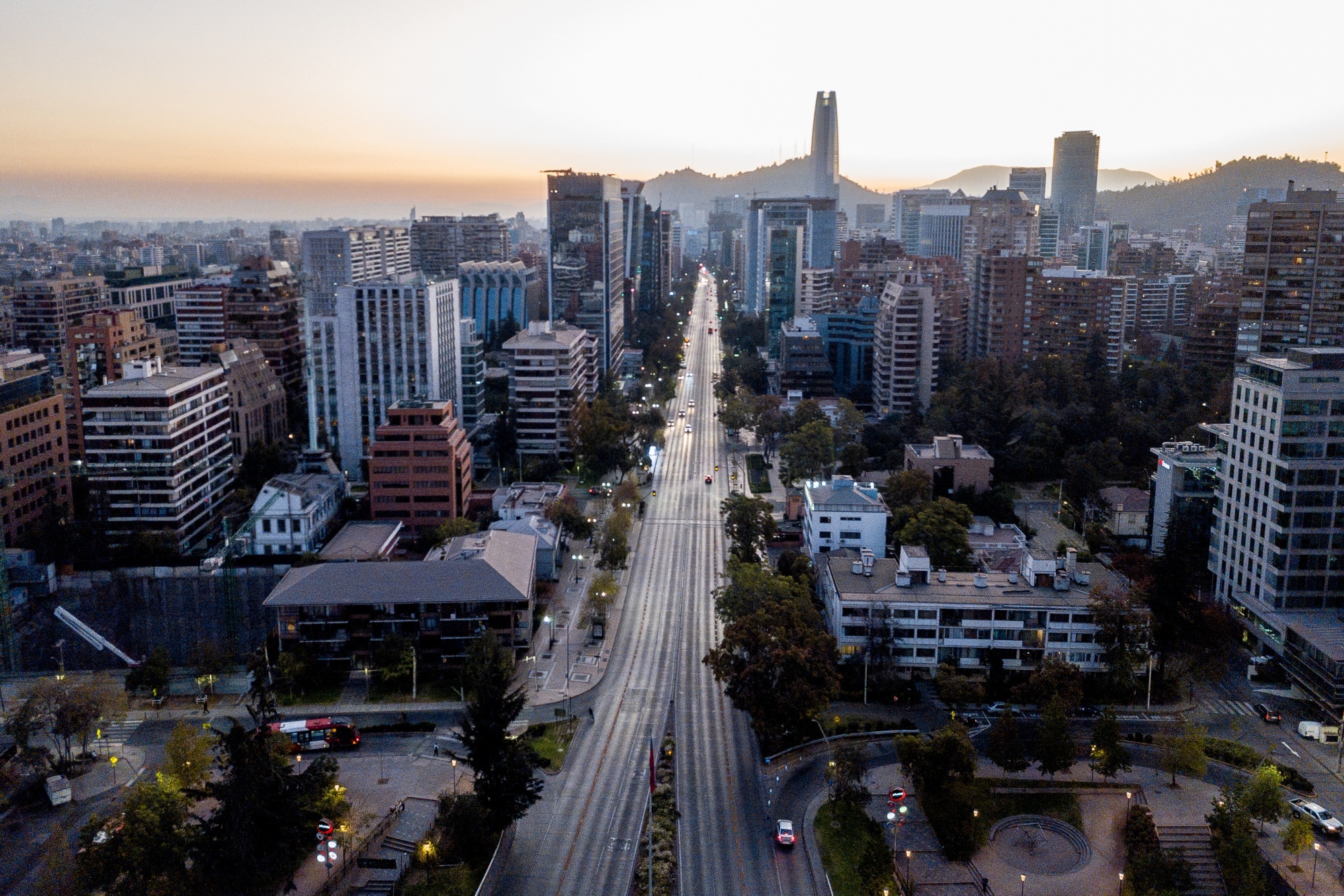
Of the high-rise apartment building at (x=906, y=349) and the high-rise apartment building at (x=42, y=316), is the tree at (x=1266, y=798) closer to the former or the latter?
the high-rise apartment building at (x=906, y=349)

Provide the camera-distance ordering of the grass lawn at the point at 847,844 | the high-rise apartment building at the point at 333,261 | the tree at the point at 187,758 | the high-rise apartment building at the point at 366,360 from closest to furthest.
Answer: the grass lawn at the point at 847,844, the tree at the point at 187,758, the high-rise apartment building at the point at 366,360, the high-rise apartment building at the point at 333,261

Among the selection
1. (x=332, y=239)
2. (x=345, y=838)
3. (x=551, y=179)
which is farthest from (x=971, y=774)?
(x=332, y=239)

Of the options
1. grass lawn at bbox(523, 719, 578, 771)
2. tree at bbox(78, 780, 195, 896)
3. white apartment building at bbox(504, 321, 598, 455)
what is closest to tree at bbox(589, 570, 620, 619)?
grass lawn at bbox(523, 719, 578, 771)

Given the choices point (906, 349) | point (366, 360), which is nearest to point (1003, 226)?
point (906, 349)

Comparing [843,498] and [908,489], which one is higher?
[843,498]

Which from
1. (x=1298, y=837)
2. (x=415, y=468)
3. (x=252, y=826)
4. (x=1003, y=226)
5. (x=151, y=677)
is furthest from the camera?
(x=1003, y=226)

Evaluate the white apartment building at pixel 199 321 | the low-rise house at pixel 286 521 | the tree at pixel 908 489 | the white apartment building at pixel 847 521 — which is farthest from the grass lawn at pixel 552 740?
the white apartment building at pixel 199 321

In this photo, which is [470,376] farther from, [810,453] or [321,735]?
[321,735]
